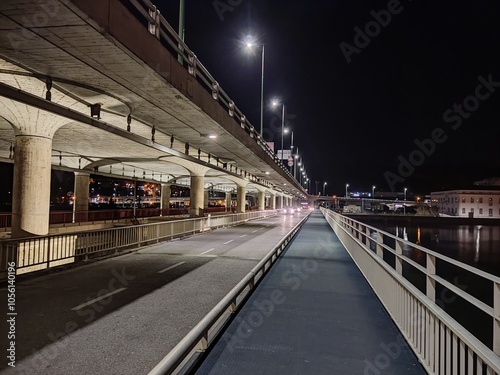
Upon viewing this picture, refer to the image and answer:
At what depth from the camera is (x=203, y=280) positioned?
35.1ft

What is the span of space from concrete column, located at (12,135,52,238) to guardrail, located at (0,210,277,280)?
112 cm

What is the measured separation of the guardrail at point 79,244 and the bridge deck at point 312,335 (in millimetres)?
6543

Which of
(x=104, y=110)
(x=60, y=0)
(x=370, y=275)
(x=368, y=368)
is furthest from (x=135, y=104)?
(x=368, y=368)

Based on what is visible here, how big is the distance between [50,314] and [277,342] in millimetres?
4490

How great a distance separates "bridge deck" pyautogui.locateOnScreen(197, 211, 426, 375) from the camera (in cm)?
512

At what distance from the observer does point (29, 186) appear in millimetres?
13750

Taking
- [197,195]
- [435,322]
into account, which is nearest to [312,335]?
[435,322]

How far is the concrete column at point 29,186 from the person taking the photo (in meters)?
13.7

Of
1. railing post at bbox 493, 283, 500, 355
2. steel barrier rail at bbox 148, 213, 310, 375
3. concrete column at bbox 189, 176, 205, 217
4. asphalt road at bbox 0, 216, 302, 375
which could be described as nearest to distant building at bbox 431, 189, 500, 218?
concrete column at bbox 189, 176, 205, 217

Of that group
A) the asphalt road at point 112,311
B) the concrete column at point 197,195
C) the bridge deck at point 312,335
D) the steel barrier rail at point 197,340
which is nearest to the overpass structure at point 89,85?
the asphalt road at point 112,311

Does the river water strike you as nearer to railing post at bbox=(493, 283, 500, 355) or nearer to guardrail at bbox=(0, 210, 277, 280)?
guardrail at bbox=(0, 210, 277, 280)

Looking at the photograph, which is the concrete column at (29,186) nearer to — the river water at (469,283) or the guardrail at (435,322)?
the guardrail at (435,322)

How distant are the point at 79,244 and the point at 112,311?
248 inches

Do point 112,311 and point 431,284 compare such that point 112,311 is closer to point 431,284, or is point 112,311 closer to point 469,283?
point 431,284
